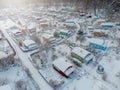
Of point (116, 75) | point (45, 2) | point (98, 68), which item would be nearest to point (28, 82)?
point (98, 68)

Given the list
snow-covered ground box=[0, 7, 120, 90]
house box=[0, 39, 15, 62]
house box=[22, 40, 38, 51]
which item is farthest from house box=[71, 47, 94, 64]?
house box=[0, 39, 15, 62]

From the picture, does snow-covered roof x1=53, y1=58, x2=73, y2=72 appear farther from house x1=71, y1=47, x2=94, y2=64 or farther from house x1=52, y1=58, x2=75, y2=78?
house x1=71, y1=47, x2=94, y2=64

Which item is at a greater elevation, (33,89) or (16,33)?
(16,33)

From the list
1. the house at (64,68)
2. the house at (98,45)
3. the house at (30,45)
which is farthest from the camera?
the house at (30,45)

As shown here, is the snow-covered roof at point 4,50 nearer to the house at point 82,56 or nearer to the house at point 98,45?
the house at point 82,56

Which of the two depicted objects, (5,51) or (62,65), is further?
(5,51)

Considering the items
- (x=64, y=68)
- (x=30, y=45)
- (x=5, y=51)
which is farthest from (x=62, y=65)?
(x=5, y=51)

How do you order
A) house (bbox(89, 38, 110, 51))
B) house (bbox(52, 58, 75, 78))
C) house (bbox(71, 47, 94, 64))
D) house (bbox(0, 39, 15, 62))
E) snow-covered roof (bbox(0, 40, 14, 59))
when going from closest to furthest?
house (bbox(52, 58, 75, 78)), house (bbox(71, 47, 94, 64)), house (bbox(0, 39, 15, 62)), snow-covered roof (bbox(0, 40, 14, 59)), house (bbox(89, 38, 110, 51))

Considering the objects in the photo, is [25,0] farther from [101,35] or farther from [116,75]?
[116,75]

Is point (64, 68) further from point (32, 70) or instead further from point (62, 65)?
point (32, 70)

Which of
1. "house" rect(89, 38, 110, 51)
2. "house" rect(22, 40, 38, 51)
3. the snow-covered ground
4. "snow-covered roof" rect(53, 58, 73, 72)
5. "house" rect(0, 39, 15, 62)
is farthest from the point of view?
"house" rect(22, 40, 38, 51)

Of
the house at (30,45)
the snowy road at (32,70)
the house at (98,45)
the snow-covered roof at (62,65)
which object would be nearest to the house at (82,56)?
the snow-covered roof at (62,65)
